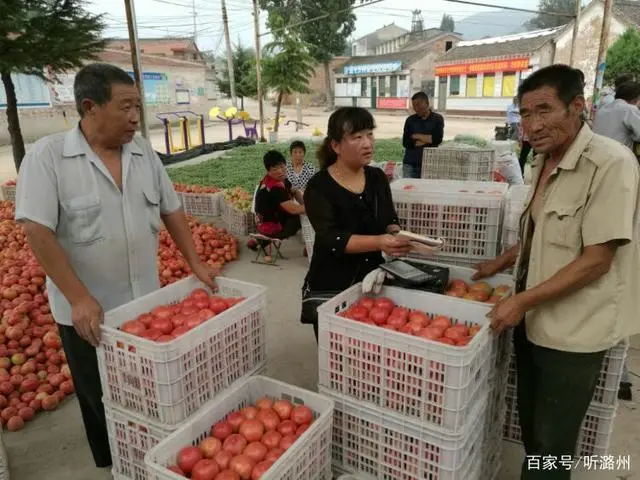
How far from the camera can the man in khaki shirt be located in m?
1.64

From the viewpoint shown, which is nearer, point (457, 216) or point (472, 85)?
point (457, 216)

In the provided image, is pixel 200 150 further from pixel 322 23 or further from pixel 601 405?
pixel 322 23

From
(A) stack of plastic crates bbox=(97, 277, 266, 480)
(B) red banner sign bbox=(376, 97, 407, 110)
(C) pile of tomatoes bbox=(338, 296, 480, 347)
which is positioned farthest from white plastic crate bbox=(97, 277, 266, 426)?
(B) red banner sign bbox=(376, 97, 407, 110)

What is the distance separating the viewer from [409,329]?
1.96m

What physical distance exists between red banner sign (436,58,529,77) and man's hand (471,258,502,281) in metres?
30.3

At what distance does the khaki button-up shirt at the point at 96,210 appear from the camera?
79.0 inches

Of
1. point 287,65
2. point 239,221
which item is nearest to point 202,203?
point 239,221

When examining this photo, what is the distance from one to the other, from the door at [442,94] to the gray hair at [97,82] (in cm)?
3556

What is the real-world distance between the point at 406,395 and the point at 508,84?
31816 mm

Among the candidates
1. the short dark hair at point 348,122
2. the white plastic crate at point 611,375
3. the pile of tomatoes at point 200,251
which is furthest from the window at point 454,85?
the white plastic crate at point 611,375

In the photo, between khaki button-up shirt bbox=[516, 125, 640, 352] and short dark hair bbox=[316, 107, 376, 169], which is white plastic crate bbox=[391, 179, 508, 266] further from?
khaki button-up shirt bbox=[516, 125, 640, 352]

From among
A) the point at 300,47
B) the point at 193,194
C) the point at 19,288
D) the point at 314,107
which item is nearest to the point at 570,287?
the point at 19,288

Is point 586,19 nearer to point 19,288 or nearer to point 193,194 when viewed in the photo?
point 193,194

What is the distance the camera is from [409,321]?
2.06 metres
